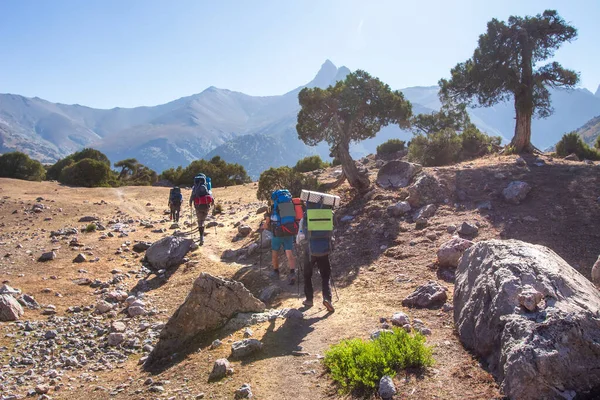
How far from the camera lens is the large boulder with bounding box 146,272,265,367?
8.03 meters

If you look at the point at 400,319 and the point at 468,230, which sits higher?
the point at 468,230

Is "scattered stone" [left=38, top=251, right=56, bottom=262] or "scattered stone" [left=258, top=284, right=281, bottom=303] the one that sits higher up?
"scattered stone" [left=38, top=251, right=56, bottom=262]

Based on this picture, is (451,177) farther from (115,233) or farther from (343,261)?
A: (115,233)

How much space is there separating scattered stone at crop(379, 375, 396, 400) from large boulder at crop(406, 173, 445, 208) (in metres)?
10.2

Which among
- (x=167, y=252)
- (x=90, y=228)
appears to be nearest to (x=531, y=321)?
(x=167, y=252)

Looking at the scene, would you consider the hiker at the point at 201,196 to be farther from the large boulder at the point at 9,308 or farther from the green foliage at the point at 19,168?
the green foliage at the point at 19,168

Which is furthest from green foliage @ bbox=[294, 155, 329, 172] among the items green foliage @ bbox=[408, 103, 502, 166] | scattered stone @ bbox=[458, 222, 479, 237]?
scattered stone @ bbox=[458, 222, 479, 237]

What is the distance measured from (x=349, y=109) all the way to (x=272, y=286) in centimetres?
1233

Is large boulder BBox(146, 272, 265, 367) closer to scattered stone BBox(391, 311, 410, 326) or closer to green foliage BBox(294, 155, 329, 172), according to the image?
scattered stone BBox(391, 311, 410, 326)

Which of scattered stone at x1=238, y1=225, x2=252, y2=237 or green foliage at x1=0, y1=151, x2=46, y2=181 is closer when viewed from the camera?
scattered stone at x1=238, y1=225, x2=252, y2=237

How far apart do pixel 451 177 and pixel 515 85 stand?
869cm

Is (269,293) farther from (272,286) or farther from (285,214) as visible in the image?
(285,214)

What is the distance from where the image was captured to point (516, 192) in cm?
1373

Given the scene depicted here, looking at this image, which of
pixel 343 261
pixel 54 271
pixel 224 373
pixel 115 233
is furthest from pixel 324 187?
pixel 224 373
